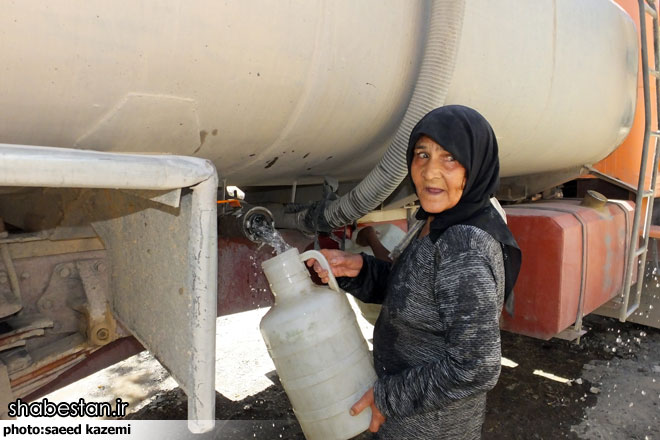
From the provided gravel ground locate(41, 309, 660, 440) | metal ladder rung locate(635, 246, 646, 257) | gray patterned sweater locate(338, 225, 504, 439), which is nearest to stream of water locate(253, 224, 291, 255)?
gray patterned sweater locate(338, 225, 504, 439)

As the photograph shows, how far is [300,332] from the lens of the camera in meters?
1.21

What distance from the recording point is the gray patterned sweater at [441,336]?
3.49 feet

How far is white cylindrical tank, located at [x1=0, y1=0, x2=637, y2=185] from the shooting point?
820 mm

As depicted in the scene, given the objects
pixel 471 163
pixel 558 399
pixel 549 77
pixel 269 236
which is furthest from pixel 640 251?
pixel 269 236

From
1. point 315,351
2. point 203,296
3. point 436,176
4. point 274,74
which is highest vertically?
point 274,74

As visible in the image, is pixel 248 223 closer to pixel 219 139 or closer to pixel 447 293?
pixel 219 139

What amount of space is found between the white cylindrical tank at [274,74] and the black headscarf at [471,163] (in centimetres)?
26

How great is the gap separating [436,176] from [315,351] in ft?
1.72

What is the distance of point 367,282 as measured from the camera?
1.54m

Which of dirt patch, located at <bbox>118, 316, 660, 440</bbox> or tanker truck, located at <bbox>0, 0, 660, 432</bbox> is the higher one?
tanker truck, located at <bbox>0, 0, 660, 432</bbox>

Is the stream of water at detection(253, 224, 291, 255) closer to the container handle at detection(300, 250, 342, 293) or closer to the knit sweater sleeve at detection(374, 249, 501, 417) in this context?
the container handle at detection(300, 250, 342, 293)

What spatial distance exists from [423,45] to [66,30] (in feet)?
3.14

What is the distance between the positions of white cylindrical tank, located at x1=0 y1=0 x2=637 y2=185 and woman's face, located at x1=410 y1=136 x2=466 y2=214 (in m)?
0.26

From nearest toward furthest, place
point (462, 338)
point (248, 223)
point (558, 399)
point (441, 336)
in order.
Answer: point (462, 338) < point (441, 336) < point (248, 223) < point (558, 399)
